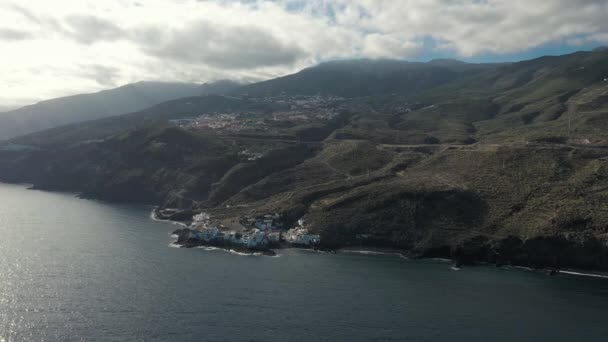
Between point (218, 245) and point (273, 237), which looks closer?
point (218, 245)

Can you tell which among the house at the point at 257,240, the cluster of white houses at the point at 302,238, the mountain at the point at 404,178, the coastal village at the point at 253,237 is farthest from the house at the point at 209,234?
the cluster of white houses at the point at 302,238

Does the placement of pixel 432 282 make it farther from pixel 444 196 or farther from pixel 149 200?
pixel 149 200

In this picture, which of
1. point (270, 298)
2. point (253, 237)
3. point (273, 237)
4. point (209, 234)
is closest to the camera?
point (270, 298)

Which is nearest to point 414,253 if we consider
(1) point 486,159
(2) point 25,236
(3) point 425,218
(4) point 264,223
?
(3) point 425,218

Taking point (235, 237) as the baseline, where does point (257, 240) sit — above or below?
above

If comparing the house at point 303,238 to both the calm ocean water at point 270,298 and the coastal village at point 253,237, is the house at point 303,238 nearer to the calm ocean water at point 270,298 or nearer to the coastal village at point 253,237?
the coastal village at point 253,237

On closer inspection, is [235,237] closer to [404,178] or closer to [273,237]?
[273,237]

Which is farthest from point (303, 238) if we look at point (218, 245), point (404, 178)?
point (404, 178)
